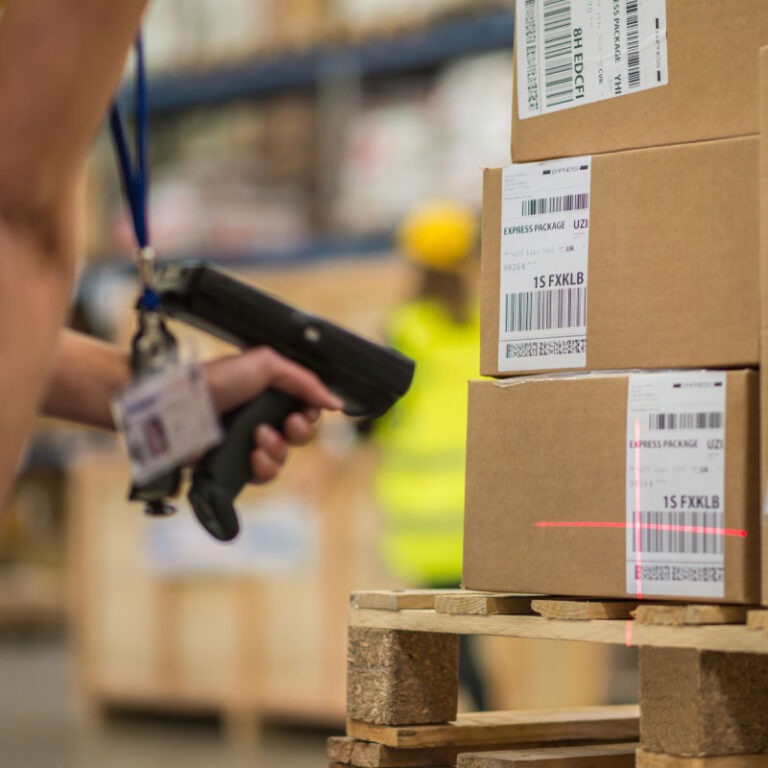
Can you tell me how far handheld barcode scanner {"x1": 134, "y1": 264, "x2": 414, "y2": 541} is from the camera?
1.94m

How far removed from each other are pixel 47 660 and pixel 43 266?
8.78 metres

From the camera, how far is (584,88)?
1597 mm

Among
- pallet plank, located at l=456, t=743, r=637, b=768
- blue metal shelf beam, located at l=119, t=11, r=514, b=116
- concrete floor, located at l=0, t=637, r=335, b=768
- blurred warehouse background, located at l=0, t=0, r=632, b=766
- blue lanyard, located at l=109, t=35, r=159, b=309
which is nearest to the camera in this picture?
pallet plank, located at l=456, t=743, r=637, b=768

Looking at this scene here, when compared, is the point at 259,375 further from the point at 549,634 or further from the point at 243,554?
the point at 243,554

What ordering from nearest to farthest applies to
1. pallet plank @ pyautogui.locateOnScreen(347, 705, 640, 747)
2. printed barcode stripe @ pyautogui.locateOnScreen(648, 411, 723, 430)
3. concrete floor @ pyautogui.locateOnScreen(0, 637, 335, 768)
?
printed barcode stripe @ pyautogui.locateOnScreen(648, 411, 723, 430)
pallet plank @ pyautogui.locateOnScreen(347, 705, 640, 747)
concrete floor @ pyautogui.locateOnScreen(0, 637, 335, 768)

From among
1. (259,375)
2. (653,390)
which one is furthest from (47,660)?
(653,390)

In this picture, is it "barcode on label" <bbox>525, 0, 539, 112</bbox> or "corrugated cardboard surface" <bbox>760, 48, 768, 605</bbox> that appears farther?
"barcode on label" <bbox>525, 0, 539, 112</bbox>

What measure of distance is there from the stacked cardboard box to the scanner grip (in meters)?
0.44

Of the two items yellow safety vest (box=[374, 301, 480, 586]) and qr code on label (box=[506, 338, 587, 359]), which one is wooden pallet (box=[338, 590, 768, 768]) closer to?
qr code on label (box=[506, 338, 587, 359])

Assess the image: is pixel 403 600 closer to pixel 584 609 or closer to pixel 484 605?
pixel 484 605

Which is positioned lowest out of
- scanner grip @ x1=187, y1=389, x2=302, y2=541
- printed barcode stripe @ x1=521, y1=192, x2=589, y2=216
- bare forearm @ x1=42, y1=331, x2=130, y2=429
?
scanner grip @ x1=187, y1=389, x2=302, y2=541

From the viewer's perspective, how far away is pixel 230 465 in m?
1.98

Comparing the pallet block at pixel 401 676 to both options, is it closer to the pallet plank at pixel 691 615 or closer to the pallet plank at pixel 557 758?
the pallet plank at pixel 557 758

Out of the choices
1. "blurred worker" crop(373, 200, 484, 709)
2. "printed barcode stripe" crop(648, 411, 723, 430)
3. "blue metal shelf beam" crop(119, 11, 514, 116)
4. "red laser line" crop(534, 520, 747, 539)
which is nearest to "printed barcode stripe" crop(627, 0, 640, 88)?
"printed barcode stripe" crop(648, 411, 723, 430)
